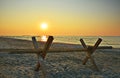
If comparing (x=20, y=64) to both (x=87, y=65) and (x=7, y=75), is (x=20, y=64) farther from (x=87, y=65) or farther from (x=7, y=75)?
(x=87, y=65)

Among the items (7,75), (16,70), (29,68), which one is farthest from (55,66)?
(7,75)

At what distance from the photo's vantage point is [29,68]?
11672 millimetres

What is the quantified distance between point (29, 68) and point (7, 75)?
5.97 feet

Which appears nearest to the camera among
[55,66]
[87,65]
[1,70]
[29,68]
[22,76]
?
[22,76]

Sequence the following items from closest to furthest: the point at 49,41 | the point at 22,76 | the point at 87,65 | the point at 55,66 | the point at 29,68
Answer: the point at 49,41 → the point at 22,76 → the point at 29,68 → the point at 55,66 → the point at 87,65

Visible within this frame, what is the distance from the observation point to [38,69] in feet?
36.1

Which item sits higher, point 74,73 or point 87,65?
point 87,65

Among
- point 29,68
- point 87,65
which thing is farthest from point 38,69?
point 87,65

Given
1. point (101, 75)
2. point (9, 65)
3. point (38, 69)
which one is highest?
point (9, 65)

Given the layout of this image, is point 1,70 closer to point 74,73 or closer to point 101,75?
point 74,73

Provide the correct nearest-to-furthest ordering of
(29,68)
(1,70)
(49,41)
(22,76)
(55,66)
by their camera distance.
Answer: (49,41) < (22,76) < (1,70) < (29,68) < (55,66)

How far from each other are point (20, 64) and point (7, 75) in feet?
8.47

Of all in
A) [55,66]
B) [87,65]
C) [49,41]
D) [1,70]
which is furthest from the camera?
[87,65]

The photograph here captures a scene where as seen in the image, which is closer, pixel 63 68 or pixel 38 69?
pixel 38 69
